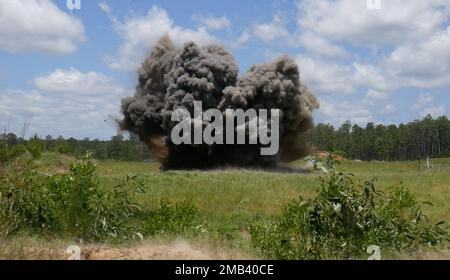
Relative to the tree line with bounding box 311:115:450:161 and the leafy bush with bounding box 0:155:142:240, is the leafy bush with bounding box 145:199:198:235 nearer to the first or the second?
the leafy bush with bounding box 0:155:142:240

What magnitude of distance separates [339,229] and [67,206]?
3.81 meters

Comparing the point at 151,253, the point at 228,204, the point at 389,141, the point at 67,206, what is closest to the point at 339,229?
the point at 151,253

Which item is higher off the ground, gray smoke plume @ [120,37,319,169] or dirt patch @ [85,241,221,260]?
gray smoke plume @ [120,37,319,169]

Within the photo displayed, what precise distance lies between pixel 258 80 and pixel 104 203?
33.7m

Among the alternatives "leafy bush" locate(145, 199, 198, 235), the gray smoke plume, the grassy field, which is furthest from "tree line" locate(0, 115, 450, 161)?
"leafy bush" locate(145, 199, 198, 235)

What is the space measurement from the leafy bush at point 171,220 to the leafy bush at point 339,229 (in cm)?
150

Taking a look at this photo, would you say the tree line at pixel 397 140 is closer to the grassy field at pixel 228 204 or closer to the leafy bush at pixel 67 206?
the grassy field at pixel 228 204

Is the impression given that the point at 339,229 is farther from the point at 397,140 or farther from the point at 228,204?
the point at 397,140

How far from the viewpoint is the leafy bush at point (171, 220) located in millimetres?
8008

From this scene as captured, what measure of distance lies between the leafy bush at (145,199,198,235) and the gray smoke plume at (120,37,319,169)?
99.4 ft

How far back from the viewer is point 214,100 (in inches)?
1608

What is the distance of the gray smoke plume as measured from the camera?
3984 centimetres
